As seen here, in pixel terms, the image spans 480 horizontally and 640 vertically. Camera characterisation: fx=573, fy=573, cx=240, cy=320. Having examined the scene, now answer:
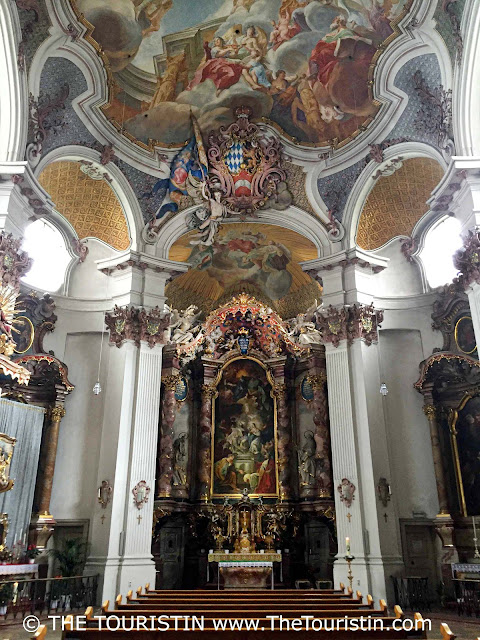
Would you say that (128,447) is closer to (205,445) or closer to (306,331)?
(205,445)

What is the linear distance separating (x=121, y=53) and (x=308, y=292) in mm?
8826

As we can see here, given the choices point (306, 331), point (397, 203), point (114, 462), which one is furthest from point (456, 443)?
point (114, 462)

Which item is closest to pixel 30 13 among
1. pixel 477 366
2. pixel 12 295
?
pixel 12 295

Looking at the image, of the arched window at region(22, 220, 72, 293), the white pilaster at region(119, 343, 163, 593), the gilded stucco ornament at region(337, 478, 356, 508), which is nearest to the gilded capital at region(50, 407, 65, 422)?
the white pilaster at region(119, 343, 163, 593)

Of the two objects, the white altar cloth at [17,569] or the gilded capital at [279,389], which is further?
the gilded capital at [279,389]

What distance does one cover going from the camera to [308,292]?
60.4 feet

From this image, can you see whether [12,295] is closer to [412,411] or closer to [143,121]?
[143,121]

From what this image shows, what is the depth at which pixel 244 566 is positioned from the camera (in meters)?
13.5

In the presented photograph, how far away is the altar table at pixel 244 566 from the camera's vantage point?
44.0 ft

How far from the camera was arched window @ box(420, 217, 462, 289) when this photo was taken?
51.8ft

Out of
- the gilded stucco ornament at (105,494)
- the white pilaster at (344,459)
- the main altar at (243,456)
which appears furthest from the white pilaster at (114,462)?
the white pilaster at (344,459)

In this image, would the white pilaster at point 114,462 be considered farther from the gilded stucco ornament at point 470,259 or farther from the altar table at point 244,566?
the gilded stucco ornament at point 470,259

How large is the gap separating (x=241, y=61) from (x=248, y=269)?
6.61 metres

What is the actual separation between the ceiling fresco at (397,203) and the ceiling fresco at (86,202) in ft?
22.1
